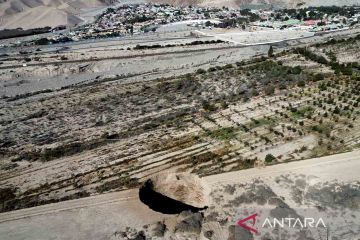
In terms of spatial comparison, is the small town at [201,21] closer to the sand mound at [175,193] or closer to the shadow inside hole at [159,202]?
the shadow inside hole at [159,202]

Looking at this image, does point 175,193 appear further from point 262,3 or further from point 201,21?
point 262,3

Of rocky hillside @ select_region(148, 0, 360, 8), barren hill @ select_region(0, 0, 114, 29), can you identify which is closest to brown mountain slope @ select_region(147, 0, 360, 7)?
rocky hillside @ select_region(148, 0, 360, 8)

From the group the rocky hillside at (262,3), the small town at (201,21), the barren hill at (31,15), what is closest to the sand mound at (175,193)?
the small town at (201,21)

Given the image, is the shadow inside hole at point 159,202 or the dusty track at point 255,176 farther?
the dusty track at point 255,176

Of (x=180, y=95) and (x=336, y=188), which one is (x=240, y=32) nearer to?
(x=180, y=95)

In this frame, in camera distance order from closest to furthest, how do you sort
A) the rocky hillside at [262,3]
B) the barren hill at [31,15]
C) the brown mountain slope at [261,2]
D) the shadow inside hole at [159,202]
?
1. the shadow inside hole at [159,202]
2. the barren hill at [31,15]
3. the brown mountain slope at [261,2]
4. the rocky hillside at [262,3]

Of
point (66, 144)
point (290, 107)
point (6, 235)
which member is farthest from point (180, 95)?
point (6, 235)

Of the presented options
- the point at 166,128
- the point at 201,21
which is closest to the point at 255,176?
the point at 166,128

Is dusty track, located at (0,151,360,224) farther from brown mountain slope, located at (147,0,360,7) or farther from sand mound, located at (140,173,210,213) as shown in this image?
brown mountain slope, located at (147,0,360,7)
